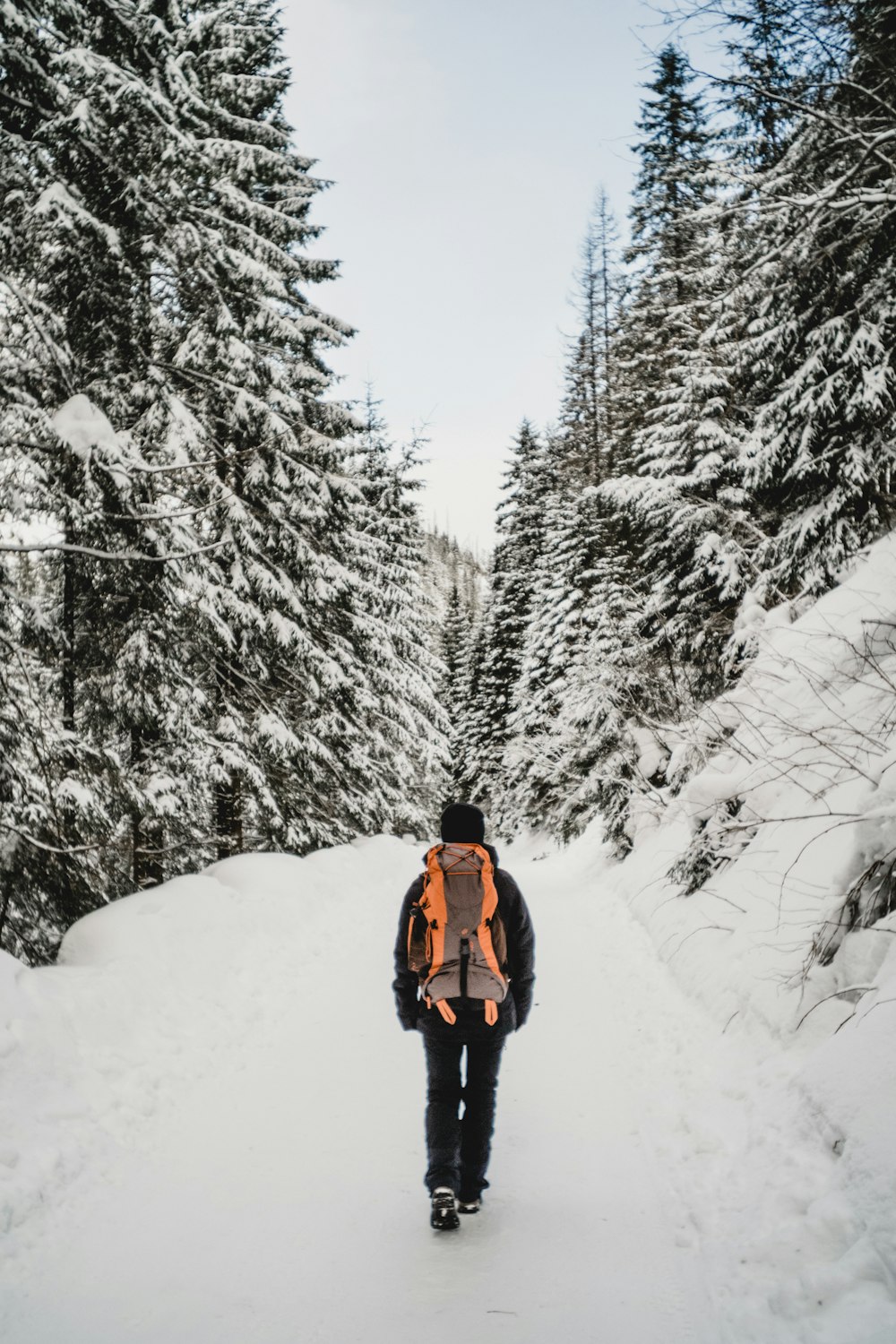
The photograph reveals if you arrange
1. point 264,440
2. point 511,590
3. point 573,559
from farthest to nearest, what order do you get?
point 511,590
point 573,559
point 264,440

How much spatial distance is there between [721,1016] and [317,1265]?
11.3 ft

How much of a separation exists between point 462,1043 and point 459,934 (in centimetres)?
54

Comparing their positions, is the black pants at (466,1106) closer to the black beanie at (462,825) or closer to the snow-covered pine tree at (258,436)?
the black beanie at (462,825)

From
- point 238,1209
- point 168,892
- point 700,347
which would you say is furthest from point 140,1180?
point 700,347

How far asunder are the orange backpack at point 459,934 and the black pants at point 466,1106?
187mm

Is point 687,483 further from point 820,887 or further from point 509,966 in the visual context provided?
point 509,966

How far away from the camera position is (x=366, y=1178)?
12.3ft

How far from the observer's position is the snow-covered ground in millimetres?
2676

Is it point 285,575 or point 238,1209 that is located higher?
point 285,575

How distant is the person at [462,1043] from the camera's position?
340 cm

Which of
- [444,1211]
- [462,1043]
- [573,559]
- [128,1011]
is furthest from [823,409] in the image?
[573,559]

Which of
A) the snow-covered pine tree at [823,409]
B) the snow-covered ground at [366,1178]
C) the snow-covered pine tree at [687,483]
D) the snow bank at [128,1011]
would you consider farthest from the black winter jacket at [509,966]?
the snow-covered pine tree at [687,483]

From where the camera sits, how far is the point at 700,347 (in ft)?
44.2

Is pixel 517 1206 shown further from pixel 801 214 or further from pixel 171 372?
pixel 171 372
